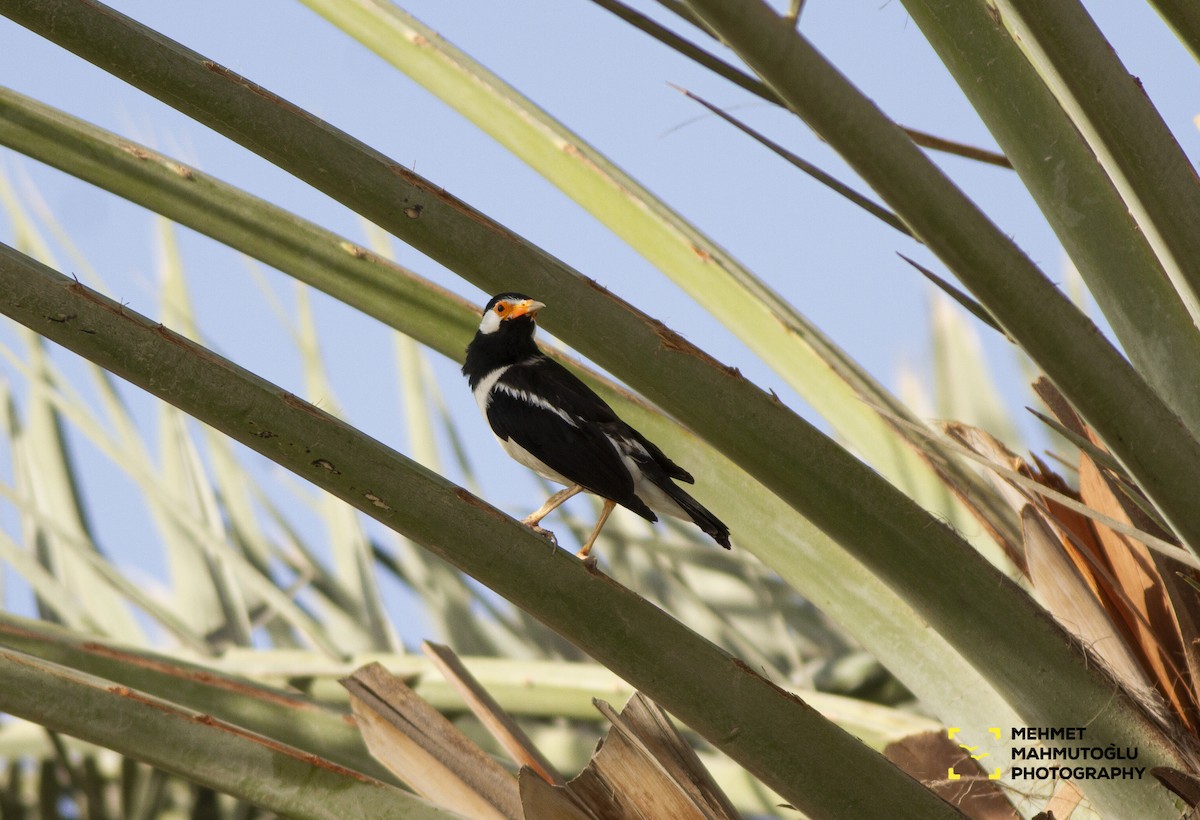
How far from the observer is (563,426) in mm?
2982

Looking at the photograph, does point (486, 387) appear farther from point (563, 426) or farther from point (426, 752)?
point (426, 752)

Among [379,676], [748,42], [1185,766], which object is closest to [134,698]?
[379,676]

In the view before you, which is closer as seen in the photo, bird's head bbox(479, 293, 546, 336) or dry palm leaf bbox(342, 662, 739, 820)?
dry palm leaf bbox(342, 662, 739, 820)

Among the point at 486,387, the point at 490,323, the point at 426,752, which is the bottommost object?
the point at 426,752

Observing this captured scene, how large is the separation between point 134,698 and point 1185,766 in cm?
164

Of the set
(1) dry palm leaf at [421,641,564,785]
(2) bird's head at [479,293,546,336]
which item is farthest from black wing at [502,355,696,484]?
(1) dry palm leaf at [421,641,564,785]

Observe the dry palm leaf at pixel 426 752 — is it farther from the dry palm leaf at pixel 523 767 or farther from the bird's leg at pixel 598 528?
the bird's leg at pixel 598 528

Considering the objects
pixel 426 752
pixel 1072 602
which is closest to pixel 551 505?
pixel 426 752

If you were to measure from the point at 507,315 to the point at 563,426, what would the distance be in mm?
380

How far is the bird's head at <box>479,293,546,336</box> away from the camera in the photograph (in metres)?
2.72

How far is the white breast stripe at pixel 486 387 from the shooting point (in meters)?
3.38

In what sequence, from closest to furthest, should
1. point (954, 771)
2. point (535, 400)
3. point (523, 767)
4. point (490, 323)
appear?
point (523, 767) → point (954, 771) → point (490, 323) → point (535, 400)

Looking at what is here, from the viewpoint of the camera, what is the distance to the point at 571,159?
111 inches

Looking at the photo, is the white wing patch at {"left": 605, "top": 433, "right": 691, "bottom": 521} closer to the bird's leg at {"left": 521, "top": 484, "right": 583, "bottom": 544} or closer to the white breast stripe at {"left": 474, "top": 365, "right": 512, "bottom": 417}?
the bird's leg at {"left": 521, "top": 484, "right": 583, "bottom": 544}
